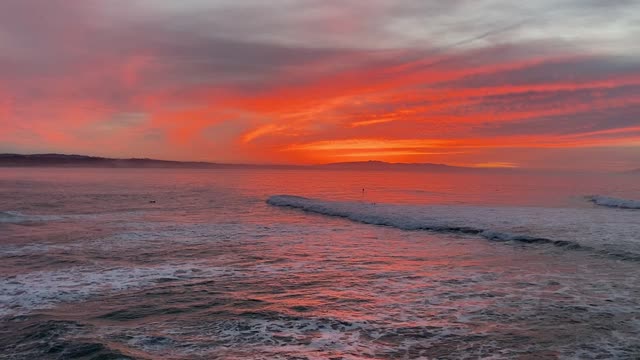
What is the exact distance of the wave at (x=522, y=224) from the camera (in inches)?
890

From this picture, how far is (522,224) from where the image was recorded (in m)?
29.3

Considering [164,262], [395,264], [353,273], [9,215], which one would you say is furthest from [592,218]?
[9,215]

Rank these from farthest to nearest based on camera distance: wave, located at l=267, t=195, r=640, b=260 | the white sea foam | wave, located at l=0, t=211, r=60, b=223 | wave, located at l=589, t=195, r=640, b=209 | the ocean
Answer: wave, located at l=589, t=195, r=640, b=209, wave, located at l=0, t=211, r=60, b=223, wave, located at l=267, t=195, r=640, b=260, the white sea foam, the ocean

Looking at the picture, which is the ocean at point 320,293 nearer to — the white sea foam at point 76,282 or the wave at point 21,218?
the white sea foam at point 76,282

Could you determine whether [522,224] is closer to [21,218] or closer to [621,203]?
[621,203]

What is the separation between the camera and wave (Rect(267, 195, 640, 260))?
2261 cm

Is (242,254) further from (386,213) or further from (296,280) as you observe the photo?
(386,213)

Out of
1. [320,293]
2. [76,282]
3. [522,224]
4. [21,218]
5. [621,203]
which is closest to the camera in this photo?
[320,293]

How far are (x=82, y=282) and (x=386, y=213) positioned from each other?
2379 cm

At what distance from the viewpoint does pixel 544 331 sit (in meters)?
10.9

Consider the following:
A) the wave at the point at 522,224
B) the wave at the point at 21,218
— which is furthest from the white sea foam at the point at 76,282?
the wave at the point at 21,218

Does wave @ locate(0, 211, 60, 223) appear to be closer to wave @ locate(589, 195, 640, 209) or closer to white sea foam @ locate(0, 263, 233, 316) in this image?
white sea foam @ locate(0, 263, 233, 316)

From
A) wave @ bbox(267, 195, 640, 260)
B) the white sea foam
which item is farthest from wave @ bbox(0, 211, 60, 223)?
wave @ bbox(267, 195, 640, 260)

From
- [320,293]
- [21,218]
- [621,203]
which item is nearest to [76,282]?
[320,293]
